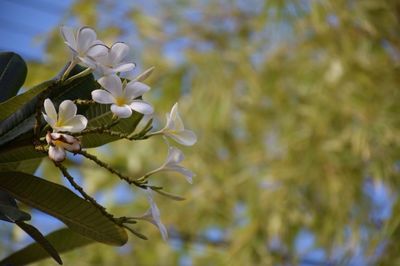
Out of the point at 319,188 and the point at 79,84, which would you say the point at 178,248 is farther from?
the point at 79,84

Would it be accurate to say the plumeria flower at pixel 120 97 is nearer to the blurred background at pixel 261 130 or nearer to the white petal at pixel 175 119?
the white petal at pixel 175 119

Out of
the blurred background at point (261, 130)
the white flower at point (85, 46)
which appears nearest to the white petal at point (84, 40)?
the white flower at point (85, 46)

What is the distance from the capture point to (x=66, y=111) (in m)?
0.39

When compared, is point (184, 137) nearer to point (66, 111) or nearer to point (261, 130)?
point (66, 111)

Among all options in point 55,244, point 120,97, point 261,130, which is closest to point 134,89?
point 120,97

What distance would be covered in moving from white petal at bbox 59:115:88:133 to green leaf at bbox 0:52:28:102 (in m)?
0.09

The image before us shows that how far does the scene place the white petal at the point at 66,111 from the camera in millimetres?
390

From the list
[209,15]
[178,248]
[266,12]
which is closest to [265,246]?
[178,248]

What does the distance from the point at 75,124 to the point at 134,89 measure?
4 cm

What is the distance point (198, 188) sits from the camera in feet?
6.24

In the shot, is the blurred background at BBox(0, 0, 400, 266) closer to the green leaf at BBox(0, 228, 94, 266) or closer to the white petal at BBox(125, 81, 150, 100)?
the green leaf at BBox(0, 228, 94, 266)

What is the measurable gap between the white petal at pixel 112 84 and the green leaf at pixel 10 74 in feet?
0.30

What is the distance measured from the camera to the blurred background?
1.67m

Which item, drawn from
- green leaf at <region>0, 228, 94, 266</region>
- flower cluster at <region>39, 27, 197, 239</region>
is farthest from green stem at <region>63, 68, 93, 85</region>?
green leaf at <region>0, 228, 94, 266</region>
